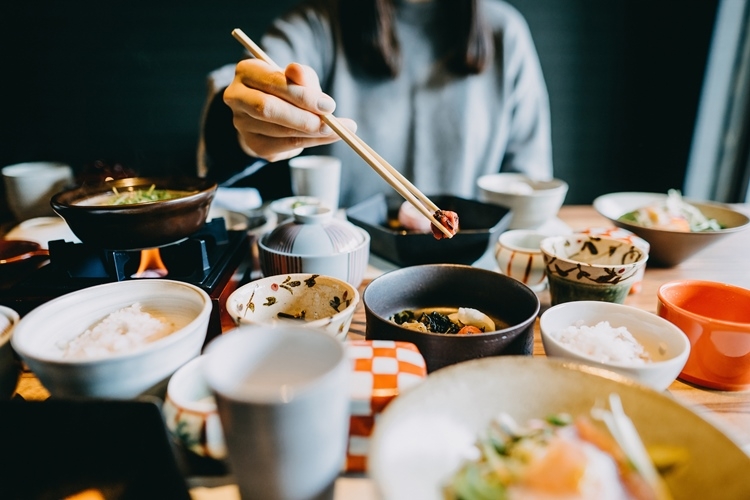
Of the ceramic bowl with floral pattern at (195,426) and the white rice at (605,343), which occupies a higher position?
the white rice at (605,343)

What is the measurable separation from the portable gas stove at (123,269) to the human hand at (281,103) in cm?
39

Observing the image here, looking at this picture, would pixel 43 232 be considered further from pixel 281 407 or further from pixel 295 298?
pixel 281 407

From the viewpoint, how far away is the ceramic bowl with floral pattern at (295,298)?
1060 mm

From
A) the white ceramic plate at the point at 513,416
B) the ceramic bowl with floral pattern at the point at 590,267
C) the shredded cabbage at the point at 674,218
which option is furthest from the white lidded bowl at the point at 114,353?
the shredded cabbage at the point at 674,218

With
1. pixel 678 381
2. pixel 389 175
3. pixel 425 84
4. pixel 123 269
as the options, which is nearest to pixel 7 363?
pixel 123 269

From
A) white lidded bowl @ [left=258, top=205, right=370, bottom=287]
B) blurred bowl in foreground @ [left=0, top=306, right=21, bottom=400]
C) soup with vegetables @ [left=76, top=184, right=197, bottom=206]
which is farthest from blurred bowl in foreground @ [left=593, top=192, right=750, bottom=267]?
blurred bowl in foreground @ [left=0, top=306, right=21, bottom=400]

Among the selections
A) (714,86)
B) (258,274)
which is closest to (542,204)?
(258,274)

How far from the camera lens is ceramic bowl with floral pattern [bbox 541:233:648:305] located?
3.80 ft

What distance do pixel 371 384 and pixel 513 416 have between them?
9.1 inches

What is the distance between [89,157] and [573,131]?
12.8 ft

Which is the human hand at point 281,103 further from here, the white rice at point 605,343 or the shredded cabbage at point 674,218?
the shredded cabbage at point 674,218

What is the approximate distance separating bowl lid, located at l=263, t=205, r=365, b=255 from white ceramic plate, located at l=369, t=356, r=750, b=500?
61 cm

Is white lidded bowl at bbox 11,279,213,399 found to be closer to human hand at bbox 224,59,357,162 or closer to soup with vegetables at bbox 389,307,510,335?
soup with vegetables at bbox 389,307,510,335

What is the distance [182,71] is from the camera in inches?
137
